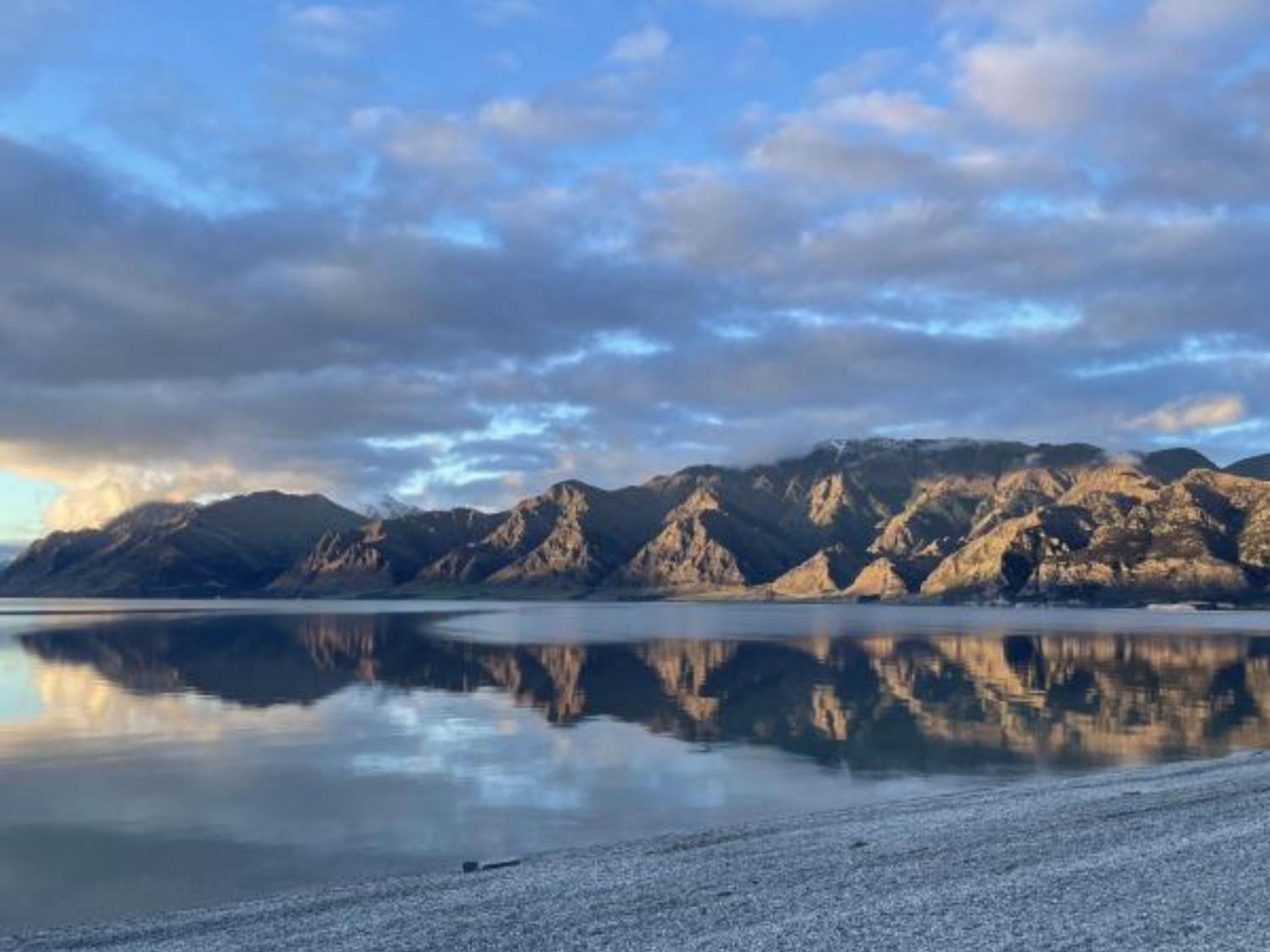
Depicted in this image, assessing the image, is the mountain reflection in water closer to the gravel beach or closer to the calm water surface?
the calm water surface

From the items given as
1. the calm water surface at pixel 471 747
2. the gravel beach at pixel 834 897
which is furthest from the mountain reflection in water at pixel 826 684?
the gravel beach at pixel 834 897

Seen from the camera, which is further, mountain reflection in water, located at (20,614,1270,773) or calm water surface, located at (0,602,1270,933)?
mountain reflection in water, located at (20,614,1270,773)

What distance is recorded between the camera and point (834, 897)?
26.2 meters

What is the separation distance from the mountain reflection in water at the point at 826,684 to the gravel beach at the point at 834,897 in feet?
58.8

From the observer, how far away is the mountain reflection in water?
60750 millimetres

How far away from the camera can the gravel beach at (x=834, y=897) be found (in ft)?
75.3

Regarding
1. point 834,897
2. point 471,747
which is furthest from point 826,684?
point 834,897

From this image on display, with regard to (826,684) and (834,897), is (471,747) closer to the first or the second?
(834,897)

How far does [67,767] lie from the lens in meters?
51.2

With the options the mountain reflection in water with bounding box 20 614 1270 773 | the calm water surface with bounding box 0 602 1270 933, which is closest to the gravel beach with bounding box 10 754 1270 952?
the calm water surface with bounding box 0 602 1270 933

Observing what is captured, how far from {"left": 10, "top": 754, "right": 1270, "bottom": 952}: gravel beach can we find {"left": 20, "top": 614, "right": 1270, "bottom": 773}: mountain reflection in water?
17.9 meters

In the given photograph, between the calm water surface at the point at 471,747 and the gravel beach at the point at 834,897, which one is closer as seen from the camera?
the gravel beach at the point at 834,897

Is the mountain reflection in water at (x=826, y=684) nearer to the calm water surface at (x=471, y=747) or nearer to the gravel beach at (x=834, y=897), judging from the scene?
→ the calm water surface at (x=471, y=747)

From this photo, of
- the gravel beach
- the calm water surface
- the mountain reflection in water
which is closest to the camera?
the gravel beach
